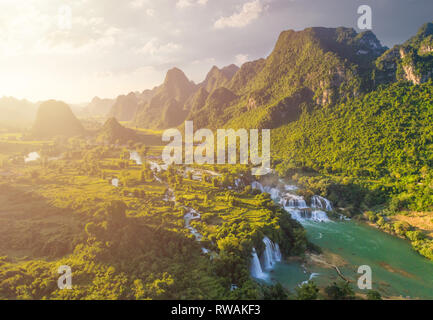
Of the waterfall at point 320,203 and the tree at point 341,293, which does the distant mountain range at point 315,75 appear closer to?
the waterfall at point 320,203

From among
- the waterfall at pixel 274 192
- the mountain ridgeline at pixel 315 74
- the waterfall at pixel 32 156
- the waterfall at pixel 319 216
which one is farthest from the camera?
the waterfall at pixel 32 156

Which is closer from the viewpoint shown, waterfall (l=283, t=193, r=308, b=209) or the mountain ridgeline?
waterfall (l=283, t=193, r=308, b=209)

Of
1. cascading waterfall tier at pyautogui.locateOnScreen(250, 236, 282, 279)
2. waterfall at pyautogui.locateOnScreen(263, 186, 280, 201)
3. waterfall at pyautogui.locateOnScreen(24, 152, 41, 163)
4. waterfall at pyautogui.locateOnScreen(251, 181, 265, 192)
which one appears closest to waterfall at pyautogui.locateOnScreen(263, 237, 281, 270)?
cascading waterfall tier at pyautogui.locateOnScreen(250, 236, 282, 279)

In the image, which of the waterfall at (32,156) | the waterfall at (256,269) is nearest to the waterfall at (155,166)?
the waterfall at (32,156)

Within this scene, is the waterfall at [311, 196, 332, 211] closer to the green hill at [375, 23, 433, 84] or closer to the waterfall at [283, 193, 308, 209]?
the waterfall at [283, 193, 308, 209]

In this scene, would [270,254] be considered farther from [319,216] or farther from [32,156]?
[32,156]
